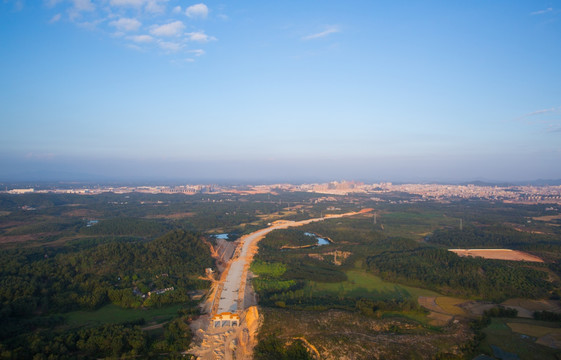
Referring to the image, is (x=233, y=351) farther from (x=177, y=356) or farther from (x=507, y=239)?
(x=507, y=239)

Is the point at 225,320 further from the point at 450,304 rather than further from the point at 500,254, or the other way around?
the point at 500,254

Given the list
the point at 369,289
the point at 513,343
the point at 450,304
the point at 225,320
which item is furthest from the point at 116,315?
the point at 513,343

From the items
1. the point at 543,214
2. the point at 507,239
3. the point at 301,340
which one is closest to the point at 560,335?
the point at 301,340

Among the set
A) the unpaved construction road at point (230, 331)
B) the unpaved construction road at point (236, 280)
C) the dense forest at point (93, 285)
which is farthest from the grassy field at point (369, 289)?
the dense forest at point (93, 285)

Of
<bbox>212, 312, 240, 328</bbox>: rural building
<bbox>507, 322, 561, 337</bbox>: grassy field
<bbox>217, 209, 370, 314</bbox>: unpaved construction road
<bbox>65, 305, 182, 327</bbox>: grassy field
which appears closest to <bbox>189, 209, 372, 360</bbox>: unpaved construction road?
<bbox>217, 209, 370, 314</bbox>: unpaved construction road

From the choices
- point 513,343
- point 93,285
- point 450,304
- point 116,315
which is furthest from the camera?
point 93,285

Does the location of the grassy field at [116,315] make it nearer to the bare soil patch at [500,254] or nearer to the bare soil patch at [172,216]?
the bare soil patch at [500,254]

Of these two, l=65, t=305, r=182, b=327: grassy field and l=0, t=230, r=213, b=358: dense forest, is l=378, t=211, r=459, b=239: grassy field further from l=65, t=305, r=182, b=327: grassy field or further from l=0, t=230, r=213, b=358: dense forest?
l=65, t=305, r=182, b=327: grassy field
